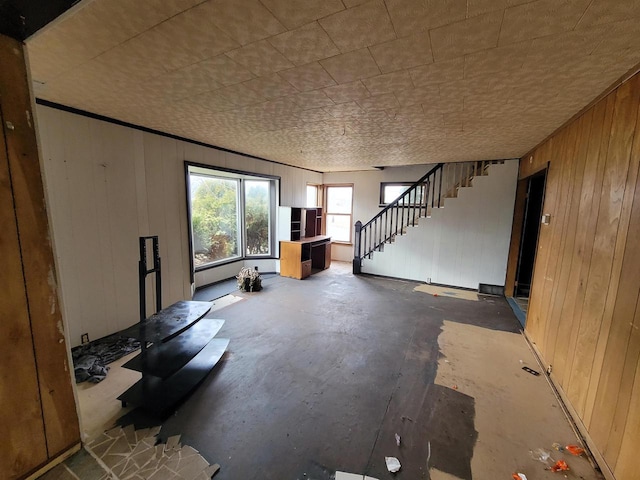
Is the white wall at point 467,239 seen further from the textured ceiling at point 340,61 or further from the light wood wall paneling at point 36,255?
the light wood wall paneling at point 36,255

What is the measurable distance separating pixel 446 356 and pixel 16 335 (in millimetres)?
3381

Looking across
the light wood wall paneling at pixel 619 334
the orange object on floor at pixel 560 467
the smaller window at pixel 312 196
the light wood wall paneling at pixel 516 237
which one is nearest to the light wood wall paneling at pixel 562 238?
the light wood wall paneling at pixel 619 334

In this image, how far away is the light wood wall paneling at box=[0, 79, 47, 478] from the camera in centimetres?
113

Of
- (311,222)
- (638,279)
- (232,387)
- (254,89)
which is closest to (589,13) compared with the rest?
(638,279)

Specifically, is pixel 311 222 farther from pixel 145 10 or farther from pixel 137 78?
pixel 145 10

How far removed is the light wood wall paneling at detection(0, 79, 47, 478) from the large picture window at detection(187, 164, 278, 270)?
368 cm

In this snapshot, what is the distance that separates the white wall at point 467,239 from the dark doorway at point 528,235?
0.27m

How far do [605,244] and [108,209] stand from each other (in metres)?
4.59

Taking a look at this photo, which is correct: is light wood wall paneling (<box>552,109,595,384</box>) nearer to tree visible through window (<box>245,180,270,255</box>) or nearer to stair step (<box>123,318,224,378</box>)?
stair step (<box>123,318,224,378</box>)

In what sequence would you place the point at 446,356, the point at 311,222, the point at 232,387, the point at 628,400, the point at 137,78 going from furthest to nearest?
1. the point at 311,222
2. the point at 446,356
3. the point at 232,387
4. the point at 137,78
5. the point at 628,400

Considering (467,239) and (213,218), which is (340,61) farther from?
(467,239)

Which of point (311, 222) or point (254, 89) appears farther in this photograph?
point (311, 222)

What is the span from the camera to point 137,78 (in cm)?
194

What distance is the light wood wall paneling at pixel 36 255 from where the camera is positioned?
45.7 inches
